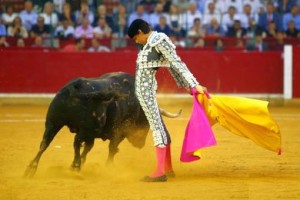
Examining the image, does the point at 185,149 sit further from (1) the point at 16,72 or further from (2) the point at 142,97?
(1) the point at 16,72

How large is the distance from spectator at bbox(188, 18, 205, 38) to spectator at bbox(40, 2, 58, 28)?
255 centimetres

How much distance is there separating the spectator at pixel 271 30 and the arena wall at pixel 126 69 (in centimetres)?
46

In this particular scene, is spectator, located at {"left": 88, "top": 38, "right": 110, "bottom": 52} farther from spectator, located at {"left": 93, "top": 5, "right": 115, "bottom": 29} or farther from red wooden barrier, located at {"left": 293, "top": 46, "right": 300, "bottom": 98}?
red wooden barrier, located at {"left": 293, "top": 46, "right": 300, "bottom": 98}

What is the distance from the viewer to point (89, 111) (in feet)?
→ 23.7

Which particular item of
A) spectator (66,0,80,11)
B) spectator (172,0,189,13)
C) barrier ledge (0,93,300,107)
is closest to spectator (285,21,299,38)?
barrier ledge (0,93,300,107)

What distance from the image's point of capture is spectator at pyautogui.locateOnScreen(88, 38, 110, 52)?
15.8m

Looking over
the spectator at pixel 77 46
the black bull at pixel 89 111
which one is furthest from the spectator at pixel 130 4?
the black bull at pixel 89 111

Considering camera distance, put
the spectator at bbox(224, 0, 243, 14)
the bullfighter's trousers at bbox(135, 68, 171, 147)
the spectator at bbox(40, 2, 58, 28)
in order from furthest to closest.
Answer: the spectator at bbox(224, 0, 243, 14) → the spectator at bbox(40, 2, 58, 28) → the bullfighter's trousers at bbox(135, 68, 171, 147)

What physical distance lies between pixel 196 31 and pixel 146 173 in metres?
8.41

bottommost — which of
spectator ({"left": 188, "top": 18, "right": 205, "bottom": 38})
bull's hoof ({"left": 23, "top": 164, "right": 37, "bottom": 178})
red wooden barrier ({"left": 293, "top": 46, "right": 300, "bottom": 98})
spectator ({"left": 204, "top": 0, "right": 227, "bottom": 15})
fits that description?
red wooden barrier ({"left": 293, "top": 46, "right": 300, "bottom": 98})

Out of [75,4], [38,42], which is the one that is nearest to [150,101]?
[38,42]

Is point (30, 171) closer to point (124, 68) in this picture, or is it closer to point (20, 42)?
point (124, 68)

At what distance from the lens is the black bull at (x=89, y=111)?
23.5 feet

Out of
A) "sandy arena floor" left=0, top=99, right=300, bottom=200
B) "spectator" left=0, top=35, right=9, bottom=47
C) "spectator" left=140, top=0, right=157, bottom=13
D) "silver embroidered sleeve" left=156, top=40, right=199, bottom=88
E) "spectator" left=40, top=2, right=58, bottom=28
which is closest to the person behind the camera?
"sandy arena floor" left=0, top=99, right=300, bottom=200
